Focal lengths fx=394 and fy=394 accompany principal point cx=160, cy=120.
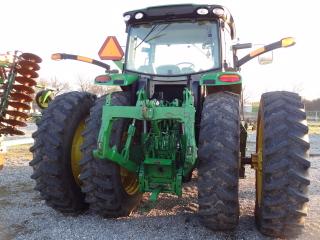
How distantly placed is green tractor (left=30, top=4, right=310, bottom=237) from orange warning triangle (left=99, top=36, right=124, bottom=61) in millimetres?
13

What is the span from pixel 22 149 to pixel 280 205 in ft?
28.2

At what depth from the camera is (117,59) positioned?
17.3 feet

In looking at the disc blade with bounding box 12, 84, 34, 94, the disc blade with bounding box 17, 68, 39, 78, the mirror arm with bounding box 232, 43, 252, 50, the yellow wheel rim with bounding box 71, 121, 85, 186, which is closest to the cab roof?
the mirror arm with bounding box 232, 43, 252, 50

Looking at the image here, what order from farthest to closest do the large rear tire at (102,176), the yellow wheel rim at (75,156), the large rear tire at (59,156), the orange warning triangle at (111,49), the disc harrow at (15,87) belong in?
1. the disc harrow at (15,87)
2. the orange warning triangle at (111,49)
3. the yellow wheel rim at (75,156)
4. the large rear tire at (59,156)
5. the large rear tire at (102,176)

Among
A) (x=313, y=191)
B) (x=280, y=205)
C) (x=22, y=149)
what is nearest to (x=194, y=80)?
(x=280, y=205)

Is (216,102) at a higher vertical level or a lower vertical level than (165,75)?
lower

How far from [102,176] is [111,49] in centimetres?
196

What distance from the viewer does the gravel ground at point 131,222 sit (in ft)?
12.8

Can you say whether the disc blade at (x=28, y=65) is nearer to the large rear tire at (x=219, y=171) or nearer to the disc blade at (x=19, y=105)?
the disc blade at (x=19, y=105)

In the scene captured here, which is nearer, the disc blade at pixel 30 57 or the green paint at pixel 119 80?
the green paint at pixel 119 80

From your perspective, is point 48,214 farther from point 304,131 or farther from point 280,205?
point 304,131

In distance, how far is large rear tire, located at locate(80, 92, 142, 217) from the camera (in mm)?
4026

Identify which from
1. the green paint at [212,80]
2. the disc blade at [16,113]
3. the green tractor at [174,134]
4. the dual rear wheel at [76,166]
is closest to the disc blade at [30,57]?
the disc blade at [16,113]

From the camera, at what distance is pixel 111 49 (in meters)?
5.25
